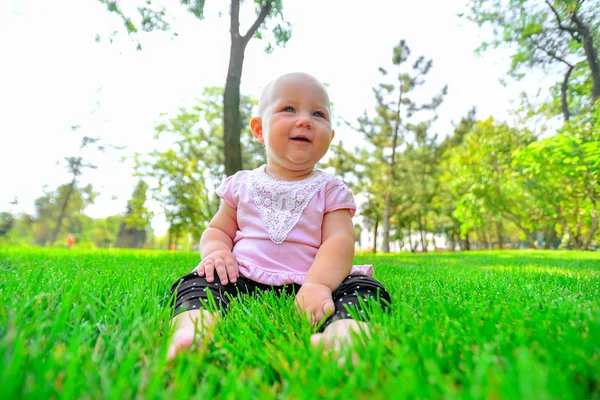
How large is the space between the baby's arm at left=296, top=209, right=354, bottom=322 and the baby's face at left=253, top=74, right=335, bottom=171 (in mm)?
386

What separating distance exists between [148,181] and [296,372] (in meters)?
17.6

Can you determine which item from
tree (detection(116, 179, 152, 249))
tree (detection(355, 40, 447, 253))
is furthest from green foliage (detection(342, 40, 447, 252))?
tree (detection(116, 179, 152, 249))

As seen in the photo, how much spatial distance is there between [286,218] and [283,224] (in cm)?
4

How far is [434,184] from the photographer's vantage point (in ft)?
75.3

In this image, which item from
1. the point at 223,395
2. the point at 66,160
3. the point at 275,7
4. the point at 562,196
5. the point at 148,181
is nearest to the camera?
the point at 223,395

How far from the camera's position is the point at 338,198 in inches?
79.7

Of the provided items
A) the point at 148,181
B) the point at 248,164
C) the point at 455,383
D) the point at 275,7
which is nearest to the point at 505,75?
the point at 275,7

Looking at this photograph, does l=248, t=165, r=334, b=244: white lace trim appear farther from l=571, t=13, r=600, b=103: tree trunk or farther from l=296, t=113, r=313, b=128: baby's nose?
l=571, t=13, r=600, b=103: tree trunk

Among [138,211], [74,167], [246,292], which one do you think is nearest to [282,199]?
[246,292]

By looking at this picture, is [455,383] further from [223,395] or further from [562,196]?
[562,196]

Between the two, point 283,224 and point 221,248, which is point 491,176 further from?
point 221,248

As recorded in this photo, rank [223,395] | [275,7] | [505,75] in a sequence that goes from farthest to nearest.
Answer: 1. [505,75]
2. [275,7]
3. [223,395]

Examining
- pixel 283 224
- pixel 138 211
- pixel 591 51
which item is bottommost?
pixel 283 224

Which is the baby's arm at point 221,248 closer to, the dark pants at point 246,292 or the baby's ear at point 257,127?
the dark pants at point 246,292
